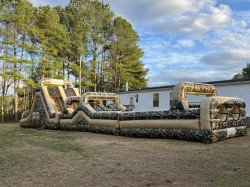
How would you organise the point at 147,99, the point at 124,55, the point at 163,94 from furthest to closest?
1. the point at 124,55
2. the point at 147,99
3. the point at 163,94

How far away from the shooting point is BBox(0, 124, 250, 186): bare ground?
181 inches

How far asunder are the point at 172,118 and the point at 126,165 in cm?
414

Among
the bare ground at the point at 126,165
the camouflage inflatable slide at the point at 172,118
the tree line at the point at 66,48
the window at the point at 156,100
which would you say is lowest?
the bare ground at the point at 126,165

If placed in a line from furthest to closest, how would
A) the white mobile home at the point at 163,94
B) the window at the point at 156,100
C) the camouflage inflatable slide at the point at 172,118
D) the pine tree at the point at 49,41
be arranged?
the pine tree at the point at 49,41 < the window at the point at 156,100 < the white mobile home at the point at 163,94 < the camouflage inflatable slide at the point at 172,118

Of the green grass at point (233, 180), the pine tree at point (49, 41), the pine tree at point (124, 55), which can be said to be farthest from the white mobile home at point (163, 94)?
the green grass at point (233, 180)

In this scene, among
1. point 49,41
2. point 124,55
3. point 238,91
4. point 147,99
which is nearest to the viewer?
point 238,91

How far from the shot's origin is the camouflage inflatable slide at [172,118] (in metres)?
8.94

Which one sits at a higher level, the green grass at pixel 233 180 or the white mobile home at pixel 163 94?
the white mobile home at pixel 163 94

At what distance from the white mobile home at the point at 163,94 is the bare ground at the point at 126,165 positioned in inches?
459

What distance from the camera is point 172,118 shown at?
31.4 feet

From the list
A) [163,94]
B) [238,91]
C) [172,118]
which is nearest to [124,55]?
[163,94]

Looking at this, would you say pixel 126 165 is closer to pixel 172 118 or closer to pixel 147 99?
pixel 172 118

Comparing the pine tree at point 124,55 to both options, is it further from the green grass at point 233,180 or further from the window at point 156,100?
the green grass at point 233,180

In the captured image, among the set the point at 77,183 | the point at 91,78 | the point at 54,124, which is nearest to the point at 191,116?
the point at 77,183
